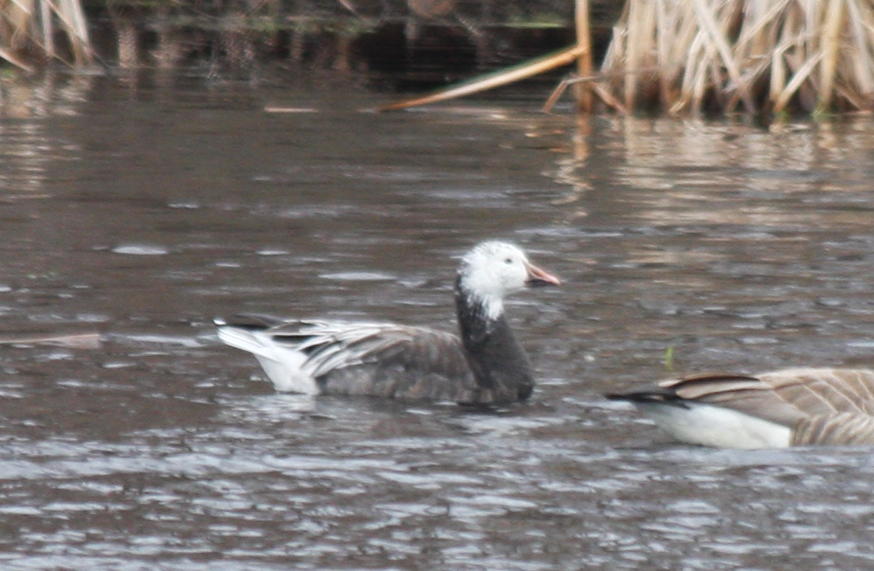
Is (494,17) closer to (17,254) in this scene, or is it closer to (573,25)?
(573,25)

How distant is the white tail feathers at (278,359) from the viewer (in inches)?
364

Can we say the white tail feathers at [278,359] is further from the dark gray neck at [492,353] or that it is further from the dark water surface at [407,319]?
the dark gray neck at [492,353]

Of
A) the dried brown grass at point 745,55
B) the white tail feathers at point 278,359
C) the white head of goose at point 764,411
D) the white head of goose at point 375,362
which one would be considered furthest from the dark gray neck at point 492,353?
the dried brown grass at point 745,55

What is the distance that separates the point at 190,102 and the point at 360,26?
669 centimetres

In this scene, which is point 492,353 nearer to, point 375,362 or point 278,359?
point 375,362

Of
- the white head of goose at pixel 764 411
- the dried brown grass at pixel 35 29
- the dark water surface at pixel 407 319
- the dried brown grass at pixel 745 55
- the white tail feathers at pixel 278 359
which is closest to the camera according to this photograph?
the dark water surface at pixel 407 319

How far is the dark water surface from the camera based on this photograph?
23.0ft

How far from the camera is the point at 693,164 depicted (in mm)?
17094

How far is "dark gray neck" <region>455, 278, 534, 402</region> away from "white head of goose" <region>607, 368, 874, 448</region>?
1126 mm

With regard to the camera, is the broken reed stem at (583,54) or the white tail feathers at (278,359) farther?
the broken reed stem at (583,54)

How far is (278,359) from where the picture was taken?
9242mm

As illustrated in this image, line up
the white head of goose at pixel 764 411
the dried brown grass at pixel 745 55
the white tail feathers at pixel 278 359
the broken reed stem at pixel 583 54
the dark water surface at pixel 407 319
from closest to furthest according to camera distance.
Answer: the dark water surface at pixel 407 319
the white head of goose at pixel 764 411
the white tail feathers at pixel 278 359
the broken reed stem at pixel 583 54
the dried brown grass at pixel 745 55

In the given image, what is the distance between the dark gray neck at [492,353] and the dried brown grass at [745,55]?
28.9 ft

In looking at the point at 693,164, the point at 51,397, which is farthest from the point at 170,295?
the point at 693,164
